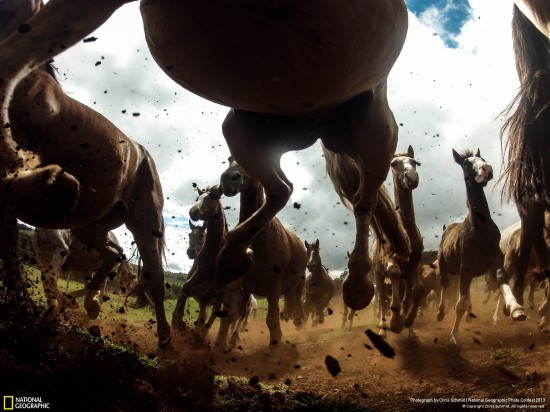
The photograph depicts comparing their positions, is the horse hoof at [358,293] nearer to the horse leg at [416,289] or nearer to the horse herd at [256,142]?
the horse herd at [256,142]

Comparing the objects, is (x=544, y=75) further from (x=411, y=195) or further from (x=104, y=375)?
(x=104, y=375)

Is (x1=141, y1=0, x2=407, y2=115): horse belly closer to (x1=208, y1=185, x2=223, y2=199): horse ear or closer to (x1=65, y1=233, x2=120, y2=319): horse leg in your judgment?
(x1=65, y1=233, x2=120, y2=319): horse leg

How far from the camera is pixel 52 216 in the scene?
204cm

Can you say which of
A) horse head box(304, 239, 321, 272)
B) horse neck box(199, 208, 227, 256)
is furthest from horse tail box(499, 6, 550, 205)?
horse head box(304, 239, 321, 272)

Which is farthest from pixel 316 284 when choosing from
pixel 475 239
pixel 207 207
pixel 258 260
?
pixel 207 207

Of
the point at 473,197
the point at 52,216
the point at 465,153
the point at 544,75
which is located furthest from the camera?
the point at 465,153

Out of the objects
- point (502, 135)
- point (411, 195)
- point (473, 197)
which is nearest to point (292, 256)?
point (411, 195)

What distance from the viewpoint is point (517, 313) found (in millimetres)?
5867

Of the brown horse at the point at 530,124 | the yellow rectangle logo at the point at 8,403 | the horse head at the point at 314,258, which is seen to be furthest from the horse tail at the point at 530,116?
the horse head at the point at 314,258

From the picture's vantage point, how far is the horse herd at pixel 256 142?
6.86ft

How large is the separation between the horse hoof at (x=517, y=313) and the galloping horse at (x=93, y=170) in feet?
14.1

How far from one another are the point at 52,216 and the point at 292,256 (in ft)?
24.7

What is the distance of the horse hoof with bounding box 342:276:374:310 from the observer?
3.78m

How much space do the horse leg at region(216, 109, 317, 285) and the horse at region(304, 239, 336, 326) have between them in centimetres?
952
